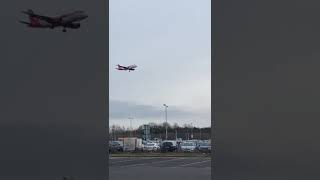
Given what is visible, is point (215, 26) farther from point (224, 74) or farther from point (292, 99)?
point (292, 99)
